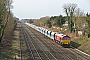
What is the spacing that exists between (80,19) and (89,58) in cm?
4197

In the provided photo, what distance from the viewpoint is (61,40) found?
146 ft

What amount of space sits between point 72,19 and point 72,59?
173 ft

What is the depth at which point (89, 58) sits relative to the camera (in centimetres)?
3130

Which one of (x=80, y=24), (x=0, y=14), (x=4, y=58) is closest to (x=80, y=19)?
(x=80, y=24)

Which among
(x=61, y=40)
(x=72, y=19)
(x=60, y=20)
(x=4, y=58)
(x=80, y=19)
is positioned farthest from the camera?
(x=60, y=20)

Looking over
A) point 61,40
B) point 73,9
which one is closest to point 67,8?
point 73,9

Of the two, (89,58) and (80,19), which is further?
(80,19)

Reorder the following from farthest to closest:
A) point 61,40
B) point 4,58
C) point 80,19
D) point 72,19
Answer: point 72,19
point 80,19
point 61,40
point 4,58

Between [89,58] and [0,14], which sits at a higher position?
[0,14]

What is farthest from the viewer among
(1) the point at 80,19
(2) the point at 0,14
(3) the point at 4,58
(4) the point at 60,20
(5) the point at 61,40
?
(4) the point at 60,20

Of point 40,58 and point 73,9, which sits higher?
point 73,9

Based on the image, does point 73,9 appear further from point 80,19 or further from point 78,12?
point 80,19

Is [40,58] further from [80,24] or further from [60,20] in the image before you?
[60,20]

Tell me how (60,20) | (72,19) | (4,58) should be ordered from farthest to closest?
(60,20)
(72,19)
(4,58)
